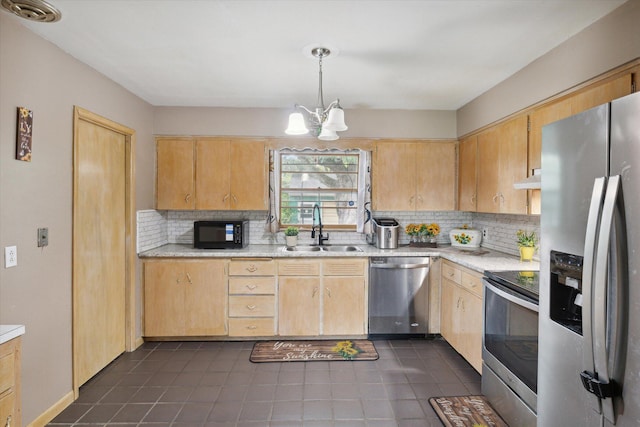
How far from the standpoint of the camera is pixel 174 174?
3.94 m

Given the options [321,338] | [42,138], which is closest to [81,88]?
[42,138]

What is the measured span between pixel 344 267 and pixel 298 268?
0.47 metres

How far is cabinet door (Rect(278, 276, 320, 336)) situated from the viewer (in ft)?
12.0

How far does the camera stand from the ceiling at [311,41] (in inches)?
77.8

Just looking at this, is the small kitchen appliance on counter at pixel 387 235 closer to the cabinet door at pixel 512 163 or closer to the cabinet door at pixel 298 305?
the cabinet door at pixel 298 305

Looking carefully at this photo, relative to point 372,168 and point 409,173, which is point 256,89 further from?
point 409,173

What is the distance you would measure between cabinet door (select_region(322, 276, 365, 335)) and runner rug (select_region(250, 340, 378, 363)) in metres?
0.13

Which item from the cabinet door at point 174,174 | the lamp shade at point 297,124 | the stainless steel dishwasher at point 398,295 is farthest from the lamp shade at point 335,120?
the cabinet door at point 174,174

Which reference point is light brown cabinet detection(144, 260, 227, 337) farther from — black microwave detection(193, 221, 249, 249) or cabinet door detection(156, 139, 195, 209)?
cabinet door detection(156, 139, 195, 209)

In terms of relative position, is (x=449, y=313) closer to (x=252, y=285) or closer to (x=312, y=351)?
(x=312, y=351)

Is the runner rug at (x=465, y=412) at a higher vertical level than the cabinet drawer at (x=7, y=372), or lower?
lower

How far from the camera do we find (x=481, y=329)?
275 cm

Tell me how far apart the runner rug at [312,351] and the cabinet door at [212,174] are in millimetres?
1568

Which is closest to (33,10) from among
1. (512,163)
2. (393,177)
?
(393,177)
